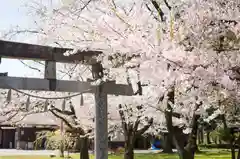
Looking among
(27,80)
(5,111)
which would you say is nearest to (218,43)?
(27,80)

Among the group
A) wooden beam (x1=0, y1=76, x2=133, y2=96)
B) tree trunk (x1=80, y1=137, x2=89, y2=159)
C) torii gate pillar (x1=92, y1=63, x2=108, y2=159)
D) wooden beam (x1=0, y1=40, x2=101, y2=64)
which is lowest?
tree trunk (x1=80, y1=137, x2=89, y2=159)

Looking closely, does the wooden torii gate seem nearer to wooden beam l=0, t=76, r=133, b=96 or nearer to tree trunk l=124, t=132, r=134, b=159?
wooden beam l=0, t=76, r=133, b=96

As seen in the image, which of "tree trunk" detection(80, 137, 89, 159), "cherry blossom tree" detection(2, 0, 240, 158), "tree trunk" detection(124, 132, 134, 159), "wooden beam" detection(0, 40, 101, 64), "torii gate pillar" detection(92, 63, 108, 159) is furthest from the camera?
"tree trunk" detection(80, 137, 89, 159)

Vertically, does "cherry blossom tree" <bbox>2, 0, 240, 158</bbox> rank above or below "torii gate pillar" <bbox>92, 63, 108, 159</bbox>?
above

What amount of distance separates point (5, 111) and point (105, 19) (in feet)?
41.3

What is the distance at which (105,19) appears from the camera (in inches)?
220

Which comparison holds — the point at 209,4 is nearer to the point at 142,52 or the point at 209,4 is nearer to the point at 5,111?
the point at 142,52

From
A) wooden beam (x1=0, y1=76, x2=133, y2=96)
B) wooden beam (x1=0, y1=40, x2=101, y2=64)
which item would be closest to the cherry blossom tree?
wooden beam (x1=0, y1=40, x2=101, y2=64)

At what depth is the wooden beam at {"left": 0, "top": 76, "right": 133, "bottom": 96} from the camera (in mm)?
5661

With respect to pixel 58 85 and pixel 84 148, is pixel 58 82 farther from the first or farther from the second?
pixel 84 148

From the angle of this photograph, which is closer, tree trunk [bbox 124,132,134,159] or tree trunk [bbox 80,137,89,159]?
tree trunk [bbox 124,132,134,159]

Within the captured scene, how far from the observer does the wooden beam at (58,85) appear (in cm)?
566

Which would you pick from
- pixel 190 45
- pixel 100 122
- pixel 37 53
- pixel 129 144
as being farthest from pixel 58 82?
pixel 129 144

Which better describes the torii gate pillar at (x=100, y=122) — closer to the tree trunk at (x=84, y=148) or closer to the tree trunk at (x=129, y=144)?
the tree trunk at (x=129, y=144)
